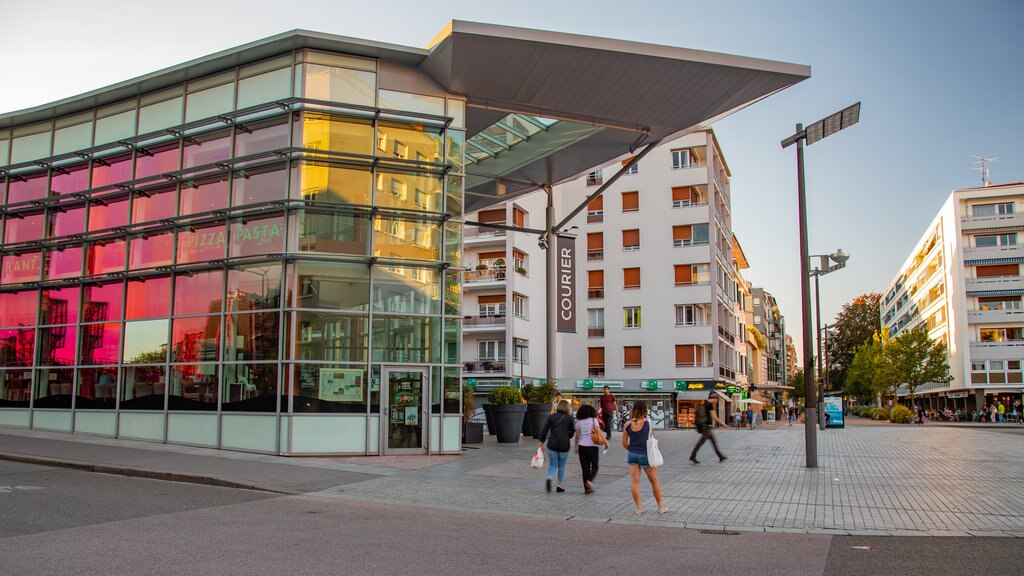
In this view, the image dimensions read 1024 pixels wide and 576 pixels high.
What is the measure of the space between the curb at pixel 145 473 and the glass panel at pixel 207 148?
761cm

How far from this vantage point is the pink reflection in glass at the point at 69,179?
21.2 metres

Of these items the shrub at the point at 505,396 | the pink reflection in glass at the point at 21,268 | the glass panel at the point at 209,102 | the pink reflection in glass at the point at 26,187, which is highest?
the glass panel at the point at 209,102

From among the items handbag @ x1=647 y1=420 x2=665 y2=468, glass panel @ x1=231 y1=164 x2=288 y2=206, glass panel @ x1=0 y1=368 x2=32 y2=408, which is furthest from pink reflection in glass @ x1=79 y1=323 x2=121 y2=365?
handbag @ x1=647 y1=420 x2=665 y2=468

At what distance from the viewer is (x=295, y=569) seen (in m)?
A: 6.95

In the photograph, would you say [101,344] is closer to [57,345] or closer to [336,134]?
[57,345]

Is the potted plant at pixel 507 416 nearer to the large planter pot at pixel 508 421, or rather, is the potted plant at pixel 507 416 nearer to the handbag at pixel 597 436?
the large planter pot at pixel 508 421

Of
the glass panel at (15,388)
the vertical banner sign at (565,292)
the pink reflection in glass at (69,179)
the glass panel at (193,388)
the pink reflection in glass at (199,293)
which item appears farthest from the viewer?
the vertical banner sign at (565,292)

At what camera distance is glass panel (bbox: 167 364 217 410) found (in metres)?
18.0

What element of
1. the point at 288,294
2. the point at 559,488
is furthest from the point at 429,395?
the point at 559,488

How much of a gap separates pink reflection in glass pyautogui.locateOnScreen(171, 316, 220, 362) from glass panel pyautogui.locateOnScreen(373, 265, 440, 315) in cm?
380

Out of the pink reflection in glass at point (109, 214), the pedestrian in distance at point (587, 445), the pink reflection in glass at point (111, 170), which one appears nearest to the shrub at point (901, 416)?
the pedestrian in distance at point (587, 445)

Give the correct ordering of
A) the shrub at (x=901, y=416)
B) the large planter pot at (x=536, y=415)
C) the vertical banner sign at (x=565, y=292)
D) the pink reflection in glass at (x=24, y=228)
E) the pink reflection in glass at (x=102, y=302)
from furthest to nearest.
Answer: the shrub at (x=901, y=416), the vertical banner sign at (x=565, y=292), the large planter pot at (x=536, y=415), the pink reflection in glass at (x=24, y=228), the pink reflection in glass at (x=102, y=302)

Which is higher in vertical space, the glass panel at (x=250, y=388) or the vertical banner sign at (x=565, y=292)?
the vertical banner sign at (x=565, y=292)

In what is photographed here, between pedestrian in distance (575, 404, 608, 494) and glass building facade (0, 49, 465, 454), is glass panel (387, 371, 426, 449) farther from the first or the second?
pedestrian in distance (575, 404, 608, 494)
